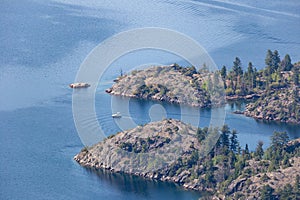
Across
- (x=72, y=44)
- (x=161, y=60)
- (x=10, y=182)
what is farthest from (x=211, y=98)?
(x=10, y=182)

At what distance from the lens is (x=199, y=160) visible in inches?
2768

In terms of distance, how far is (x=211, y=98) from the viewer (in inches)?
3398

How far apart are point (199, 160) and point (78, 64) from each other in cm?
2461

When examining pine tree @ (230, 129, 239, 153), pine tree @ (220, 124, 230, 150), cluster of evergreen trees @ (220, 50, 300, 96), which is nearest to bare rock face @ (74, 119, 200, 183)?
pine tree @ (220, 124, 230, 150)

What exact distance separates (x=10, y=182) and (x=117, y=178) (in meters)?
6.61

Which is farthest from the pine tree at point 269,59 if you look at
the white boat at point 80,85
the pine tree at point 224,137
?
the pine tree at point 224,137

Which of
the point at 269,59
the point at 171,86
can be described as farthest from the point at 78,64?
the point at 269,59

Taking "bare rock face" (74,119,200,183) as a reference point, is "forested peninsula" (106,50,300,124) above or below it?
above

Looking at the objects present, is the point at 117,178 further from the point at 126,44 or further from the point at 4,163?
the point at 126,44

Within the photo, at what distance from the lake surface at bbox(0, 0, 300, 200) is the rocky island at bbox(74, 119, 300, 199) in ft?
3.50

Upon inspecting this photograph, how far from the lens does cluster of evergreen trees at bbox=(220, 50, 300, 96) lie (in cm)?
8875

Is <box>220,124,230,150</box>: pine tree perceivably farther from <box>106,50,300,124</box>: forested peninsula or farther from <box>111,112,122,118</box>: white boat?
<box>106,50,300,124</box>: forested peninsula

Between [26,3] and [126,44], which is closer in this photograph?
[126,44]

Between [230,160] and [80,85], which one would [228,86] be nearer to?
[80,85]
